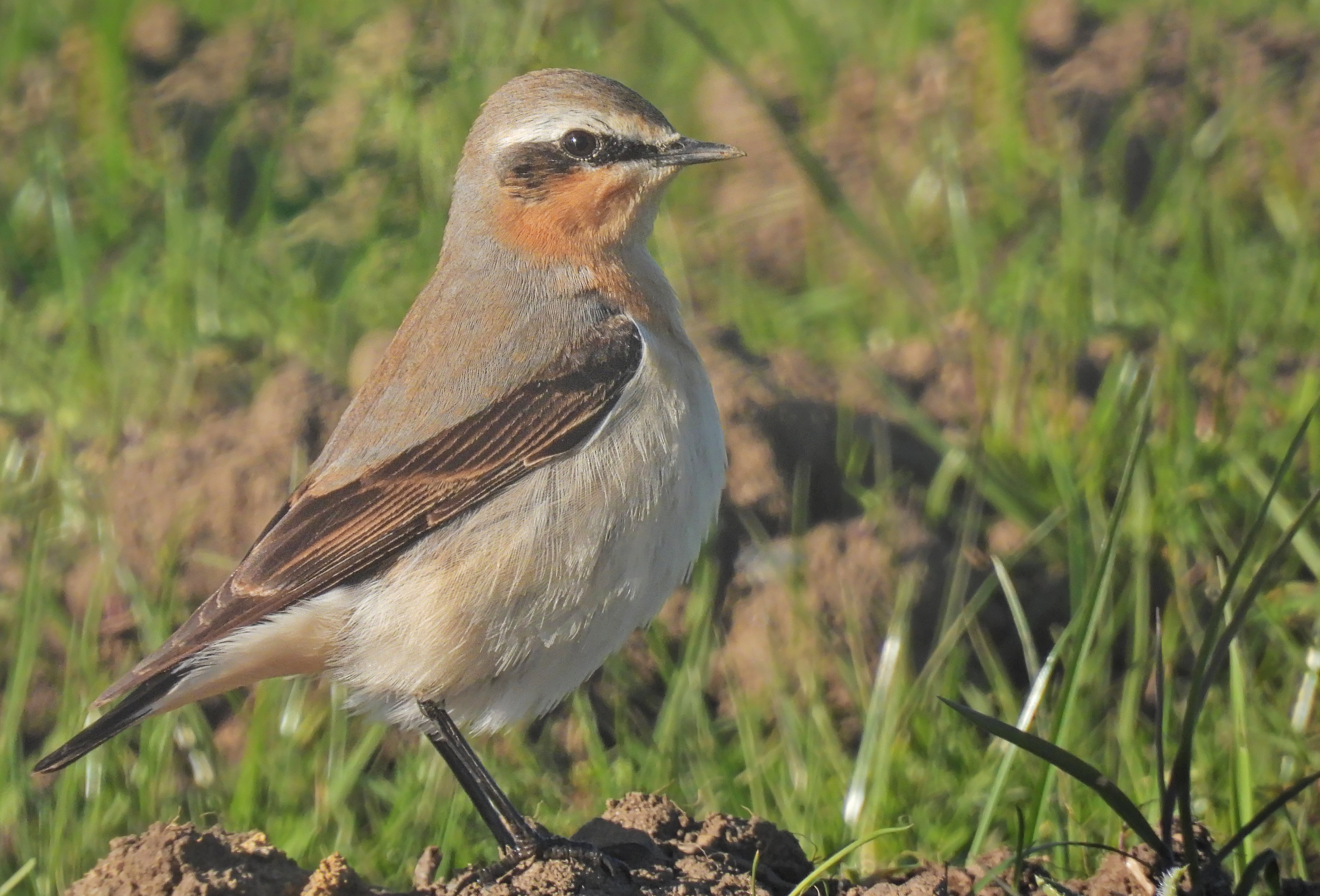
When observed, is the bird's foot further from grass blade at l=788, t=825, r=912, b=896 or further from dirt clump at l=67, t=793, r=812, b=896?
grass blade at l=788, t=825, r=912, b=896

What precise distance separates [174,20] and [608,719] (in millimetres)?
5890

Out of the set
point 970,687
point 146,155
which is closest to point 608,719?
point 970,687

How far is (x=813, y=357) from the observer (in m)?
7.45

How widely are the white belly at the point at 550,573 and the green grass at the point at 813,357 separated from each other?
21.4 inches

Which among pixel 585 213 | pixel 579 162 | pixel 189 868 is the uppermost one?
pixel 579 162

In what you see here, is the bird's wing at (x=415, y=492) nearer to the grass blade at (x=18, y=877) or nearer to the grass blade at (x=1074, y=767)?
the grass blade at (x=18, y=877)

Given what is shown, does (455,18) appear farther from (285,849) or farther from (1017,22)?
(285,849)

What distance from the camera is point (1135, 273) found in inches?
299

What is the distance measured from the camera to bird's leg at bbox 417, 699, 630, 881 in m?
4.21

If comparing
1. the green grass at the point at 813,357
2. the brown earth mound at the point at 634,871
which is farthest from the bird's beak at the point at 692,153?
the brown earth mound at the point at 634,871

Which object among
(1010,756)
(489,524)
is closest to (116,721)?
(489,524)

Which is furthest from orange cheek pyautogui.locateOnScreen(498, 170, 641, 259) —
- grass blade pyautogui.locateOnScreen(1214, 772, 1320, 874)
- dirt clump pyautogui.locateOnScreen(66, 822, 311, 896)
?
grass blade pyautogui.locateOnScreen(1214, 772, 1320, 874)

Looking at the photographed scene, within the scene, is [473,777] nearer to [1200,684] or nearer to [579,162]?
[579,162]

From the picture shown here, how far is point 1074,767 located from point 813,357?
407 centimetres
